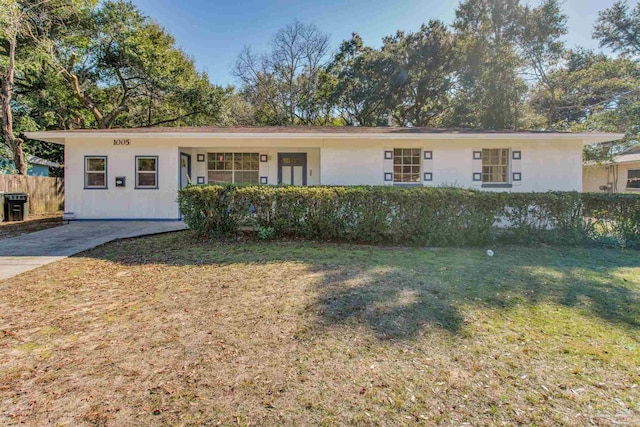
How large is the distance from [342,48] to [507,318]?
23.7m

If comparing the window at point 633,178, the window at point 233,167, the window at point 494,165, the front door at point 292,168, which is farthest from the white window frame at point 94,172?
the window at point 633,178

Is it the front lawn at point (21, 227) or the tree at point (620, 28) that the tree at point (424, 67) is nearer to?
the tree at point (620, 28)

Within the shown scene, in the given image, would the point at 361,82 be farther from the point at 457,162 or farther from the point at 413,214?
the point at 413,214

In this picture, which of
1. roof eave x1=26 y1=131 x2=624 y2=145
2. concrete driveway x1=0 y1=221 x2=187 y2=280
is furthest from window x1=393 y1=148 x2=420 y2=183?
concrete driveway x1=0 y1=221 x2=187 y2=280

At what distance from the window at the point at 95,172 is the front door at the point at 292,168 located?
221 inches

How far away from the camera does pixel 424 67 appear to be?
20.5 metres

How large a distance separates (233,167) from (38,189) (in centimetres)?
822

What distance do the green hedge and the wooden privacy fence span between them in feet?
30.4

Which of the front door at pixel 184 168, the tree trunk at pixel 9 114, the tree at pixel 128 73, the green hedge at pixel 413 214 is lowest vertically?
the green hedge at pixel 413 214

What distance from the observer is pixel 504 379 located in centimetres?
237

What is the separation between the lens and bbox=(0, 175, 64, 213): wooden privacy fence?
1187cm

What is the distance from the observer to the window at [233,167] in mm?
12273

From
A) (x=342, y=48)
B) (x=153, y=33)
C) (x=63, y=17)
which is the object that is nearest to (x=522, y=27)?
(x=342, y=48)

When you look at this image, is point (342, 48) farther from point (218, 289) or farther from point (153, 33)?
point (218, 289)
